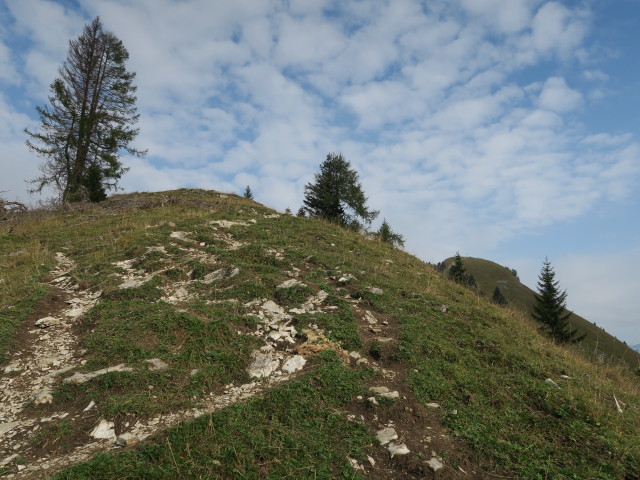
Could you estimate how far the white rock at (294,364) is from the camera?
5.45m

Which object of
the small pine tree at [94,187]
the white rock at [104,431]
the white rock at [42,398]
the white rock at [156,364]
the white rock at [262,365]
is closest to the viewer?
the white rock at [104,431]

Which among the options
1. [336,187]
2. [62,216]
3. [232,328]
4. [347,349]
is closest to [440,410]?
[347,349]

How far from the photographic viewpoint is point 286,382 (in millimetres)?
5012

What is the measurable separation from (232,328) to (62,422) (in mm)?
2694

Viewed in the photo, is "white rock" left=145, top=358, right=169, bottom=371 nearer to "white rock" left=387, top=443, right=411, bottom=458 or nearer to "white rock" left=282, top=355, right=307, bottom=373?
"white rock" left=282, top=355, right=307, bottom=373

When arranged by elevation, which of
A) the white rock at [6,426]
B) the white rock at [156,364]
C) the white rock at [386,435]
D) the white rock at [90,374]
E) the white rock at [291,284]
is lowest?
the white rock at [6,426]

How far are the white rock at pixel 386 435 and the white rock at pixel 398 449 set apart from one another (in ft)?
0.29

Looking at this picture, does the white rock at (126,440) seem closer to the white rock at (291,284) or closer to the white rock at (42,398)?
the white rock at (42,398)

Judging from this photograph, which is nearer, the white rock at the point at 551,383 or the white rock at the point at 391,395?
the white rock at the point at 391,395

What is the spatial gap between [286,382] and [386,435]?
5.21 feet

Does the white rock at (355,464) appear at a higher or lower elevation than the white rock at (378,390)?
lower

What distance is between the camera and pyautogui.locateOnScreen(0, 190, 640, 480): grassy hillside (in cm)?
371

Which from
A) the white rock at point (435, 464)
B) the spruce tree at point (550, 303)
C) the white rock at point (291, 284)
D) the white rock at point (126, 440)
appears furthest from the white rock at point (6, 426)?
the spruce tree at point (550, 303)

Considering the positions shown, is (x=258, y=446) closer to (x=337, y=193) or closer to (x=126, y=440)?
(x=126, y=440)
